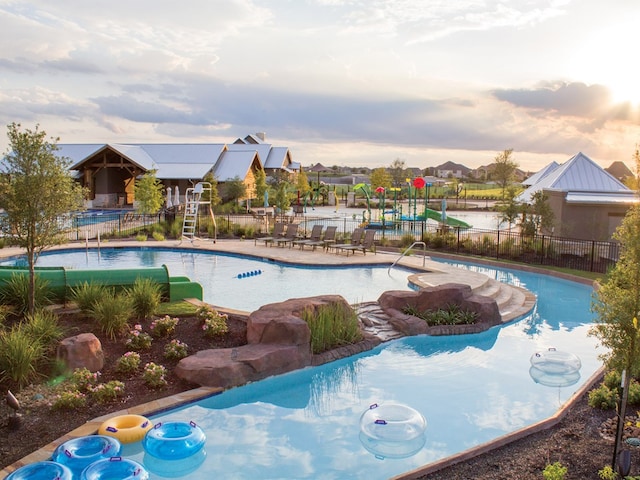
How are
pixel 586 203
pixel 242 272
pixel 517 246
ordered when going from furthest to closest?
1. pixel 586 203
2. pixel 517 246
3. pixel 242 272

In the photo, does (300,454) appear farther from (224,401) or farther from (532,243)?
(532,243)

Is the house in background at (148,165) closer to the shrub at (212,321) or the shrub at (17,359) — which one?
the shrub at (212,321)

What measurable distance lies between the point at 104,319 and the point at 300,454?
13.8 feet

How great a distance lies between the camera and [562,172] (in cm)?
2416

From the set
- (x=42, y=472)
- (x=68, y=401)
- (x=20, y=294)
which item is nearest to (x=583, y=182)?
(x=20, y=294)

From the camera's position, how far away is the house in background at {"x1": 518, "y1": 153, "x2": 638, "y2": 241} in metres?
20.9

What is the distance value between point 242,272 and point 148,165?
1161 inches

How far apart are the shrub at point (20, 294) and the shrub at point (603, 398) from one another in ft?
27.5

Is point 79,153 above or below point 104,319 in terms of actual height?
above

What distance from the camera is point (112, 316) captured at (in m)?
8.77

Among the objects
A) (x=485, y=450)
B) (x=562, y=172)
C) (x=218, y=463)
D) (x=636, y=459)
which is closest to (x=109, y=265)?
(x=218, y=463)

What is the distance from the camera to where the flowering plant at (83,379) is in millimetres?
7180

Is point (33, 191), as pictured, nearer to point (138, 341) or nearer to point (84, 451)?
point (138, 341)

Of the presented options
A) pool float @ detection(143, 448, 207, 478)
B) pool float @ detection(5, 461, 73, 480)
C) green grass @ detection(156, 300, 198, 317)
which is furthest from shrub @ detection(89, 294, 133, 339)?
pool float @ detection(5, 461, 73, 480)
